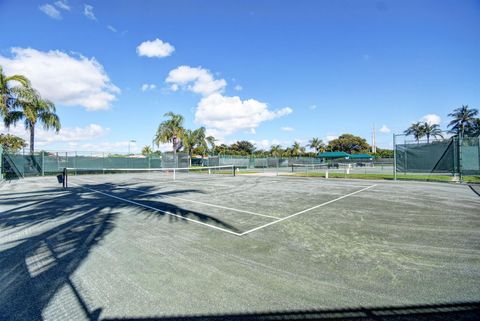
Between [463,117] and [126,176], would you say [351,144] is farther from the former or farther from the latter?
[126,176]

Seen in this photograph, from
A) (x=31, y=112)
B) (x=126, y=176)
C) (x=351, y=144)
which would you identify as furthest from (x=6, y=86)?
(x=351, y=144)

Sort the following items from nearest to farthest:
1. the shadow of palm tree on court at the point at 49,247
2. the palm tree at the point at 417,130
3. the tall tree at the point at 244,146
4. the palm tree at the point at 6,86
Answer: the shadow of palm tree on court at the point at 49,247 → the palm tree at the point at 6,86 → the palm tree at the point at 417,130 → the tall tree at the point at 244,146

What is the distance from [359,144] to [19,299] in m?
107

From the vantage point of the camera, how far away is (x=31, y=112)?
22.6 meters

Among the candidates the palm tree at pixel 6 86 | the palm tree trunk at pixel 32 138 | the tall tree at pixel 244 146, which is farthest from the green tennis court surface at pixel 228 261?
the tall tree at pixel 244 146

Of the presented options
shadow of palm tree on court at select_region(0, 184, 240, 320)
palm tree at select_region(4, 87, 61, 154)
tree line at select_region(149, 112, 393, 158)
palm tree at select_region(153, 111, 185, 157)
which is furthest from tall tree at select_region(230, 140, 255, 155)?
shadow of palm tree on court at select_region(0, 184, 240, 320)

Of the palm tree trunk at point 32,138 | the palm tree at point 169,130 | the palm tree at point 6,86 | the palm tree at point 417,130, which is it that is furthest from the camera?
the palm tree at point 417,130

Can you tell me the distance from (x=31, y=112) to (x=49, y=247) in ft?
79.6

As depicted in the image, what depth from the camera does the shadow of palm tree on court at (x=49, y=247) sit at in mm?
2896

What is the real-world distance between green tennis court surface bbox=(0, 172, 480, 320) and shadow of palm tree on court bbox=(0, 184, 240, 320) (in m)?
0.02

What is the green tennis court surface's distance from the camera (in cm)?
296

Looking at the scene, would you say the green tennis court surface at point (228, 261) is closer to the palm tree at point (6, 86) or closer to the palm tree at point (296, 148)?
the palm tree at point (6, 86)

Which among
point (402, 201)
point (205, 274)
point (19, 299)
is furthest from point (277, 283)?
point (402, 201)

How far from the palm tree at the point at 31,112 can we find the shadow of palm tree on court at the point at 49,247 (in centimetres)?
1660
